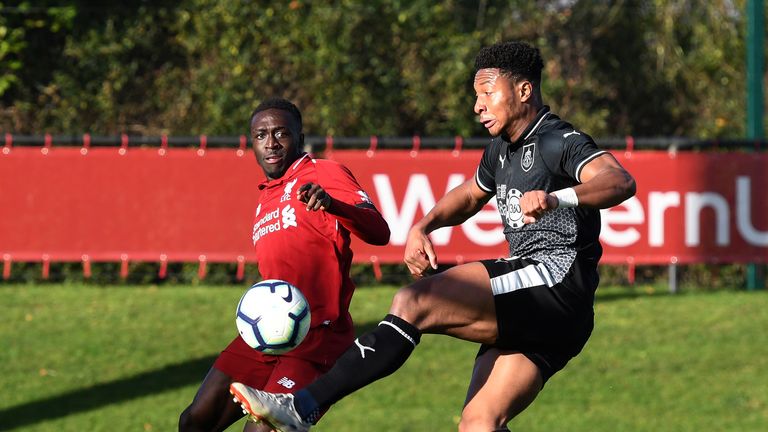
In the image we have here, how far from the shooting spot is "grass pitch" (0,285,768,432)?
36.2ft

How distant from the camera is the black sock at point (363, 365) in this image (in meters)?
6.10

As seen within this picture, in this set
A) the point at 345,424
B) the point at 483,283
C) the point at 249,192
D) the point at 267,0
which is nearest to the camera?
the point at 483,283

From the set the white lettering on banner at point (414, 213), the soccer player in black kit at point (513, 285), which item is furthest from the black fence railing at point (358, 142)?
the soccer player in black kit at point (513, 285)

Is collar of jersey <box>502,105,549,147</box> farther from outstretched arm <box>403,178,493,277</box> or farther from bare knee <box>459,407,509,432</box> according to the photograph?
bare knee <box>459,407,509,432</box>

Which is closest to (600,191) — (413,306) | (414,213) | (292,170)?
(413,306)

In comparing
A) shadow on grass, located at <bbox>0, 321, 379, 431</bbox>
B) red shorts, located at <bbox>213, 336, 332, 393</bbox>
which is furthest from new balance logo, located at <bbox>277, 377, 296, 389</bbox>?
shadow on grass, located at <bbox>0, 321, 379, 431</bbox>

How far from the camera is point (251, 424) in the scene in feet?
22.1

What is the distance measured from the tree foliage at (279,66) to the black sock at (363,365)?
11.1 meters

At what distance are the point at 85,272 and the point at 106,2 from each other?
4.68 meters

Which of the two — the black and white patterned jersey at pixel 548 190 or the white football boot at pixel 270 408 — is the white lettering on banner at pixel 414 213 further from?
the white football boot at pixel 270 408

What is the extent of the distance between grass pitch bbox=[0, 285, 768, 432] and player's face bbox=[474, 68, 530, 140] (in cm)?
452

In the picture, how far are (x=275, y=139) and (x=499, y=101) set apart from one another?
4.04 feet

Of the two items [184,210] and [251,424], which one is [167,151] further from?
[251,424]

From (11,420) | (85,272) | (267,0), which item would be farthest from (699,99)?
(11,420)
